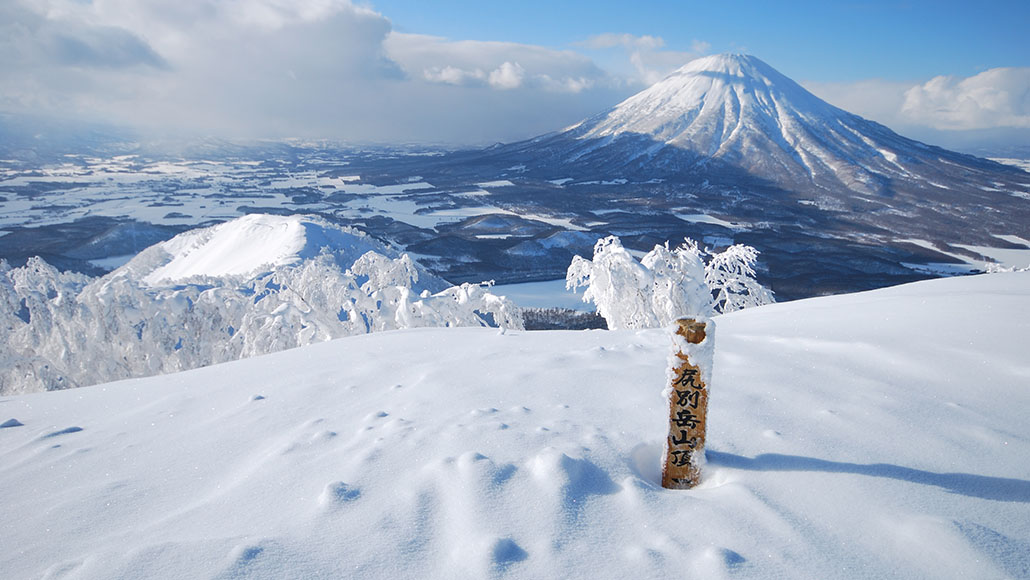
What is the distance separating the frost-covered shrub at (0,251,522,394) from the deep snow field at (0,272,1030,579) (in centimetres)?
922

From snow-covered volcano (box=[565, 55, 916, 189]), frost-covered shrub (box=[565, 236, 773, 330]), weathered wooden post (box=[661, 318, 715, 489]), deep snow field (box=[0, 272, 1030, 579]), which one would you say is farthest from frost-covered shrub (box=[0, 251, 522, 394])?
snow-covered volcano (box=[565, 55, 916, 189])

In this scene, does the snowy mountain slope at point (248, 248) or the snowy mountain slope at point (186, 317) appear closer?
the snowy mountain slope at point (186, 317)

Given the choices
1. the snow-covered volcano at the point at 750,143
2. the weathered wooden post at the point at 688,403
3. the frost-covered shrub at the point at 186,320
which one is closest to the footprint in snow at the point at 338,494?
the weathered wooden post at the point at 688,403

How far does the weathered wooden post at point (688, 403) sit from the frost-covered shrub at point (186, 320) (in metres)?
11.5

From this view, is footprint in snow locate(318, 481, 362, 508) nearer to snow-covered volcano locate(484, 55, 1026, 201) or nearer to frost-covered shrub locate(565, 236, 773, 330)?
frost-covered shrub locate(565, 236, 773, 330)

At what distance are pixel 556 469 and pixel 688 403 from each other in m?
0.85

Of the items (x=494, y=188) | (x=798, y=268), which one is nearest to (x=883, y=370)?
(x=798, y=268)

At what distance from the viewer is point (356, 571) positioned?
2.08m

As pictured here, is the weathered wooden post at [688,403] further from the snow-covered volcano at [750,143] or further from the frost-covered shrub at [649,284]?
the snow-covered volcano at [750,143]

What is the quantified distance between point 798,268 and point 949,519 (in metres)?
50.1

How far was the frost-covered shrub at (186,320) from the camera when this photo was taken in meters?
14.3

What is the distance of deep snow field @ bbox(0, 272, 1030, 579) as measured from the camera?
2129 mm

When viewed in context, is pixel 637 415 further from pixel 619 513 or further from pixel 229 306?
pixel 229 306

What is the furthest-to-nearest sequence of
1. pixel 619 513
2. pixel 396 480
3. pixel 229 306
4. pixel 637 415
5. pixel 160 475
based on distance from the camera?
1. pixel 229 306
2. pixel 637 415
3. pixel 160 475
4. pixel 396 480
5. pixel 619 513
